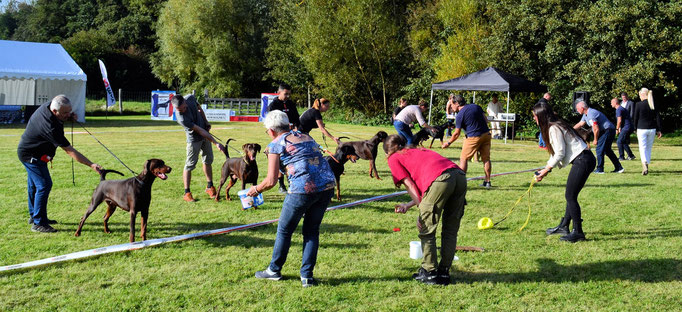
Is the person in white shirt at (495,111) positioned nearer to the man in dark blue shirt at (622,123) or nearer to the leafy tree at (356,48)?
the man in dark blue shirt at (622,123)

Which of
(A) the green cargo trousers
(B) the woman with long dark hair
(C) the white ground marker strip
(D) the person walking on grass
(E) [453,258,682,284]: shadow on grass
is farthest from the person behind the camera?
(D) the person walking on grass

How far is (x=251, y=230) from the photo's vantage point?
21.3 ft

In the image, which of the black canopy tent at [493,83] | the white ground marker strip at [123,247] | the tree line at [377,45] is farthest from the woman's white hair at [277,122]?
the tree line at [377,45]

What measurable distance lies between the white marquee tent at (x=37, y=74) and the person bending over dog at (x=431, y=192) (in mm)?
22765

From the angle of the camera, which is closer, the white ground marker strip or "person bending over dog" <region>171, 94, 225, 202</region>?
the white ground marker strip

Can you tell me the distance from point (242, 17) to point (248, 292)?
118 ft

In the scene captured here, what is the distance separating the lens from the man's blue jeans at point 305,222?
4332 mm

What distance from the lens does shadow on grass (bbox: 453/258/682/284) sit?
4.82 m

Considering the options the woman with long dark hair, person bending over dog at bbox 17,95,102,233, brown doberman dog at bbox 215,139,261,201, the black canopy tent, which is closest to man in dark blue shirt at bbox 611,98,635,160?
the black canopy tent

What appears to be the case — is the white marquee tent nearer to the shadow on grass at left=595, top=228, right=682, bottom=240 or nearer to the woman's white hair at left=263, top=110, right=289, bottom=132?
the woman's white hair at left=263, top=110, right=289, bottom=132

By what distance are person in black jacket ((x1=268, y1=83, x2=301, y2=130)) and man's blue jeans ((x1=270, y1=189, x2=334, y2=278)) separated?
393 cm

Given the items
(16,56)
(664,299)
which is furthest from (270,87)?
(664,299)

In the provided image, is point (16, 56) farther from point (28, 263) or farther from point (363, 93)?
point (28, 263)

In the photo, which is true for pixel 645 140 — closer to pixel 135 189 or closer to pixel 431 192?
pixel 431 192
